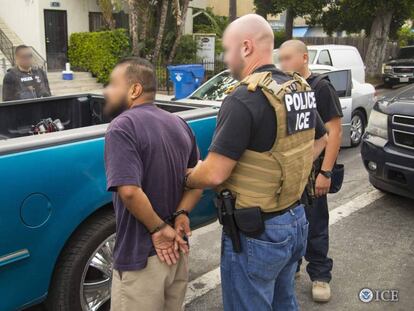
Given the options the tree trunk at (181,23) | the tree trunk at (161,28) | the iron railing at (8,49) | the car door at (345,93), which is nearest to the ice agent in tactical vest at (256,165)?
the car door at (345,93)

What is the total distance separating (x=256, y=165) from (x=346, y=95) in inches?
247

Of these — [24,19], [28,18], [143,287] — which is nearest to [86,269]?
[143,287]

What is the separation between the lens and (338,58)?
42.9 ft

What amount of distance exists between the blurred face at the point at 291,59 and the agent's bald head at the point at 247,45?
1169 mm

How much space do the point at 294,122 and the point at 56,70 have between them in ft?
60.6

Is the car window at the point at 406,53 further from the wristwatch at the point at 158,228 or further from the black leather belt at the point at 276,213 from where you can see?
the wristwatch at the point at 158,228

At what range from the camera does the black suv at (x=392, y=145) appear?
15.4 ft

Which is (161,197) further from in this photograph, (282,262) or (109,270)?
(109,270)

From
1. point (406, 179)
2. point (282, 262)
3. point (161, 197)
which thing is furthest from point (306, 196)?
point (406, 179)

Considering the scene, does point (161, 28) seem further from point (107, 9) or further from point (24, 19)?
point (24, 19)

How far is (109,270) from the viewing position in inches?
116

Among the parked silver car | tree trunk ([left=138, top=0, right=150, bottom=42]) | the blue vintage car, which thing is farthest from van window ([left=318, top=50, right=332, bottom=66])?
the blue vintage car

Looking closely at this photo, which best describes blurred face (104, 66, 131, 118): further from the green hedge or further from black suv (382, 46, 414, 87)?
black suv (382, 46, 414, 87)

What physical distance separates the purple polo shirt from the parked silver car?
13.0 feet
